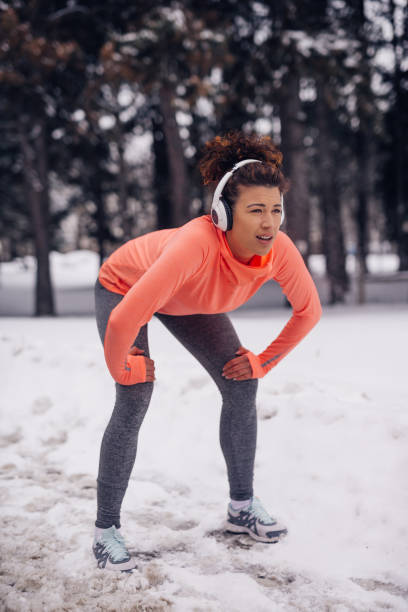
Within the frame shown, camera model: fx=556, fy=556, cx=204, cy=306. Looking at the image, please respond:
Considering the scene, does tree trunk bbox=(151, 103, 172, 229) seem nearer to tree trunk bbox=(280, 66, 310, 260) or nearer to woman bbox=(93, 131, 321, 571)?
tree trunk bbox=(280, 66, 310, 260)

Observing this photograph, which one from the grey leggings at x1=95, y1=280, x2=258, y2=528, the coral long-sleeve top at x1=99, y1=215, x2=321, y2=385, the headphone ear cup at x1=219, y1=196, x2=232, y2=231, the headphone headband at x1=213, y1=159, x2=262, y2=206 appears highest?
the headphone headband at x1=213, y1=159, x2=262, y2=206

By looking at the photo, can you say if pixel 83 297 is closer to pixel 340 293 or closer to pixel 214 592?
pixel 340 293

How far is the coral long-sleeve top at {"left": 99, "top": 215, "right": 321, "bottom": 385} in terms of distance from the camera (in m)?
2.26

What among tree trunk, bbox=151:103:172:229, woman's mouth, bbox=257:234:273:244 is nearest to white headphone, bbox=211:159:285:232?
woman's mouth, bbox=257:234:273:244

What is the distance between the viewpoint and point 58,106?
13.6 meters

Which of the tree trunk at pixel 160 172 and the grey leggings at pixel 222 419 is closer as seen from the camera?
the grey leggings at pixel 222 419

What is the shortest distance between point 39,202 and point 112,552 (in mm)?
11834

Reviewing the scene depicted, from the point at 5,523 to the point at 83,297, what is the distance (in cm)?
1652

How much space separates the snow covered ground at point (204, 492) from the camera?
241 centimetres

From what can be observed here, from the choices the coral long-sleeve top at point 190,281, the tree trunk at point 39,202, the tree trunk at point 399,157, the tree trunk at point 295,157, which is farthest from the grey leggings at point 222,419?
the tree trunk at point 399,157

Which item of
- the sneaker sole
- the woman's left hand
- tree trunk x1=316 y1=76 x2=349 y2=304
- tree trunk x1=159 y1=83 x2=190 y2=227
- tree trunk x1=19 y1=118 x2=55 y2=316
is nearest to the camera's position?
the woman's left hand

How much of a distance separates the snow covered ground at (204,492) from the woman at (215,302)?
0.21 m

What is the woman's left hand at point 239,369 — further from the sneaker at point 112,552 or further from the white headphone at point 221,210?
the sneaker at point 112,552

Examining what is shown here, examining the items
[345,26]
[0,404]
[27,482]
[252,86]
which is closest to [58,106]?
[252,86]
